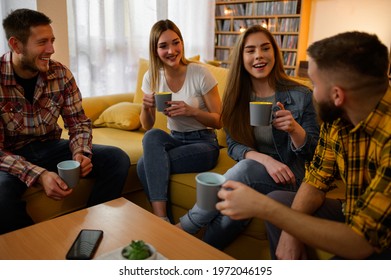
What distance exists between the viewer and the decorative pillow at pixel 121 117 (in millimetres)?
2571

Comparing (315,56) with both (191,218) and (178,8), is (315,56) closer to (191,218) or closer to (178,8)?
(191,218)

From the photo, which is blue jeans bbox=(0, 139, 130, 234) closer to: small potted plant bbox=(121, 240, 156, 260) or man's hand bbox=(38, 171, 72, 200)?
man's hand bbox=(38, 171, 72, 200)

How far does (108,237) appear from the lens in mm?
1149

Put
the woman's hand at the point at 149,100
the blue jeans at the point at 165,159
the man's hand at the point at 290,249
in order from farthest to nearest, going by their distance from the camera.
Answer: the woman's hand at the point at 149,100 < the blue jeans at the point at 165,159 < the man's hand at the point at 290,249

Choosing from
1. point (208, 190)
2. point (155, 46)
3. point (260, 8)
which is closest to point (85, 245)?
point (208, 190)

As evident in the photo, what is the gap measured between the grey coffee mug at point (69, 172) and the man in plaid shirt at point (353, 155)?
60 cm

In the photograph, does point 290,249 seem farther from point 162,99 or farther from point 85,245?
point 162,99

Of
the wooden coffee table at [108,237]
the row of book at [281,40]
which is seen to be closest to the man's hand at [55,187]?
the wooden coffee table at [108,237]

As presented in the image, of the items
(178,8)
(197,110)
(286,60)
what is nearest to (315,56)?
(197,110)

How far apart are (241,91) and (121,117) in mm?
1121

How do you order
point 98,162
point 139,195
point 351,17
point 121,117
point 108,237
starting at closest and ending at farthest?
point 108,237, point 98,162, point 139,195, point 121,117, point 351,17

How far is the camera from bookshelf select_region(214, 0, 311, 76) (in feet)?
15.9

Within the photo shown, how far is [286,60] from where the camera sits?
5.05 meters

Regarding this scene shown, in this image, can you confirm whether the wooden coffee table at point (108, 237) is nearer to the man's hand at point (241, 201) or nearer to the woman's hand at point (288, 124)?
the man's hand at point (241, 201)
